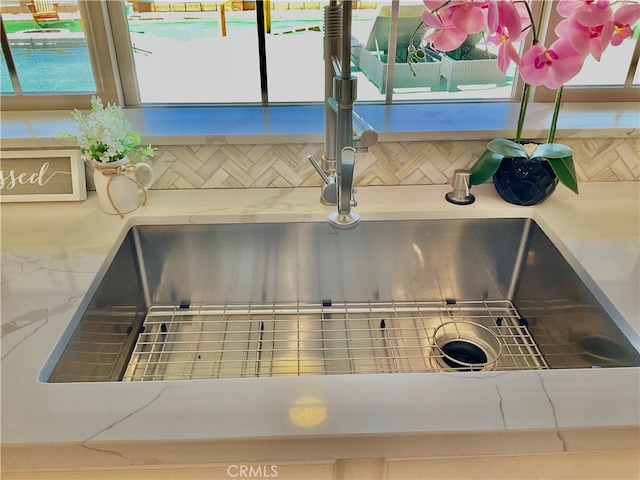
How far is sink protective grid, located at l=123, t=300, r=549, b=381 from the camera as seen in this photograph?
102 centimetres

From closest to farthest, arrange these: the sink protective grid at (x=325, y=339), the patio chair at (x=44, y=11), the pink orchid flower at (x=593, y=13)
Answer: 1. the pink orchid flower at (x=593, y=13)
2. the sink protective grid at (x=325, y=339)
3. the patio chair at (x=44, y=11)

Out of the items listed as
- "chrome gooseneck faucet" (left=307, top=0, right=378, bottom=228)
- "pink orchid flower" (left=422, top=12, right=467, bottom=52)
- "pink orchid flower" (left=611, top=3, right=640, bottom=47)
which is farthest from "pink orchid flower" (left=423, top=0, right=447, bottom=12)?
"pink orchid flower" (left=611, top=3, right=640, bottom=47)

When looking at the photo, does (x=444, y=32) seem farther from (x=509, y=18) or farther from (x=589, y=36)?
(x=589, y=36)

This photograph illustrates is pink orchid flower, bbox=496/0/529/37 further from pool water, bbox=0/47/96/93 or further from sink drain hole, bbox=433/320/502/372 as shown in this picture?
pool water, bbox=0/47/96/93

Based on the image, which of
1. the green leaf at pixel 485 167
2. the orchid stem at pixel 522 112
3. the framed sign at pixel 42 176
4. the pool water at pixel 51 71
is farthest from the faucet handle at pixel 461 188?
the pool water at pixel 51 71

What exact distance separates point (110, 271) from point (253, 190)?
0.40 meters

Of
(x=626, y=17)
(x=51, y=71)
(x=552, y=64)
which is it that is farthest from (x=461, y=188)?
(x=51, y=71)

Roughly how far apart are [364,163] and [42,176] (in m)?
0.76

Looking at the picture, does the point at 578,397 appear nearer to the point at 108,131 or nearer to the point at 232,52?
the point at 108,131

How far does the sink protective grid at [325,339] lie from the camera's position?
1.02m

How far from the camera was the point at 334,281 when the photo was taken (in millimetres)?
1206

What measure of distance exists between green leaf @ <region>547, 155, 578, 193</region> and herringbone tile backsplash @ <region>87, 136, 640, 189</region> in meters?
0.15

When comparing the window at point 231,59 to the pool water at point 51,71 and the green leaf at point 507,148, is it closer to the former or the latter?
the pool water at point 51,71

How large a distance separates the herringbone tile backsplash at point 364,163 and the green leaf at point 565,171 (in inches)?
6.1
